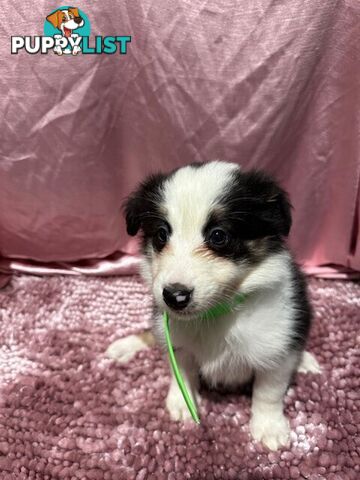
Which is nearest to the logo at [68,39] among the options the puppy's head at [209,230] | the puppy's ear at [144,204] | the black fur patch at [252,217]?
the puppy's ear at [144,204]

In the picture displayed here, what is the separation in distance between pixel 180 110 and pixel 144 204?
25.5 inches

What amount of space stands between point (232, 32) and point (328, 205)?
0.97 meters

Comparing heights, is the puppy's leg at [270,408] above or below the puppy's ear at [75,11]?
below

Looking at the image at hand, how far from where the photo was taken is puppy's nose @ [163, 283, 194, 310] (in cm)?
126

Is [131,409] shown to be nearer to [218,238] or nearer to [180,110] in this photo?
[218,238]

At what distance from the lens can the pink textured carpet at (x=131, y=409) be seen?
1.68 metres

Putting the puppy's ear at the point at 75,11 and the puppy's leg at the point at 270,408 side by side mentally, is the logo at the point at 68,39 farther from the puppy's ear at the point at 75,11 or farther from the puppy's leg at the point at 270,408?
the puppy's leg at the point at 270,408

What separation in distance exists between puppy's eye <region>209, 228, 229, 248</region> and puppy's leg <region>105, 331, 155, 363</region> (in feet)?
2.98

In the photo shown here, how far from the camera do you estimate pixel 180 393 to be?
1873 millimetres

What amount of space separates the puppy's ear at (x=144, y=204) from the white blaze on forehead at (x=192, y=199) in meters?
0.10

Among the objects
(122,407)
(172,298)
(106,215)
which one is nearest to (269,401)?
(122,407)

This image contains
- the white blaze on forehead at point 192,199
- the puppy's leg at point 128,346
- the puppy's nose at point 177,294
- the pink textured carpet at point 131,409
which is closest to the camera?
the puppy's nose at point 177,294

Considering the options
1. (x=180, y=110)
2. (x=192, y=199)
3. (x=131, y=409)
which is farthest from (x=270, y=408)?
(x=180, y=110)

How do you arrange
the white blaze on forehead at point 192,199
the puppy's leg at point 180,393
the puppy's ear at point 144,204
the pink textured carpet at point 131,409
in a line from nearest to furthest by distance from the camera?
the white blaze on forehead at point 192,199 → the puppy's ear at point 144,204 → the pink textured carpet at point 131,409 → the puppy's leg at point 180,393
